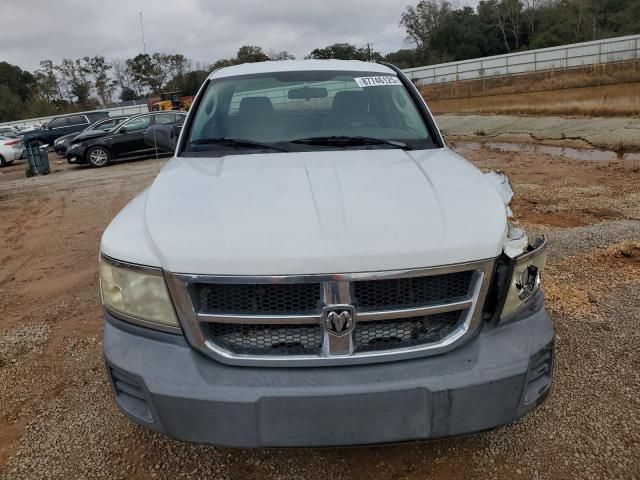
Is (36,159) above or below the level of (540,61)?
below

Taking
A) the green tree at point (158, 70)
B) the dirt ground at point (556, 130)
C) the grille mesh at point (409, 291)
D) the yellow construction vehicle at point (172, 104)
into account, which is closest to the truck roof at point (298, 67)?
the grille mesh at point (409, 291)

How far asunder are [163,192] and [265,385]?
110 centimetres

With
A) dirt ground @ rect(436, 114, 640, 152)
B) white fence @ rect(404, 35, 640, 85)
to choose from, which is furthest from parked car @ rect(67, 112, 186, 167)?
white fence @ rect(404, 35, 640, 85)

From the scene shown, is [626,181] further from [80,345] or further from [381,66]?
[80,345]

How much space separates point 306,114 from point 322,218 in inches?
58.9

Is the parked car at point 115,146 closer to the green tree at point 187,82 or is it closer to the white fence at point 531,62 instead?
the white fence at point 531,62

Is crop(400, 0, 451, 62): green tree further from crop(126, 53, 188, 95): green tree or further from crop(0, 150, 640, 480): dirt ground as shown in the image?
crop(0, 150, 640, 480): dirt ground

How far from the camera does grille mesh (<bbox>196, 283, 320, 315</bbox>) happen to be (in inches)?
72.3

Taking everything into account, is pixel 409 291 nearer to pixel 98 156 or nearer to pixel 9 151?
pixel 98 156

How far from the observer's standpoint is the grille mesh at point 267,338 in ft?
6.21

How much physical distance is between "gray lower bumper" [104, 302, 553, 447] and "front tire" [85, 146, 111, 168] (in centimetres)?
1556

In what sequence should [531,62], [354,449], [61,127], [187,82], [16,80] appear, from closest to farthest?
[354,449], [61,127], [531,62], [187,82], [16,80]

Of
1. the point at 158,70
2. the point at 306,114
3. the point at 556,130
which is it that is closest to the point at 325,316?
the point at 306,114

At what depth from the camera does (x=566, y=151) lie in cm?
1216
